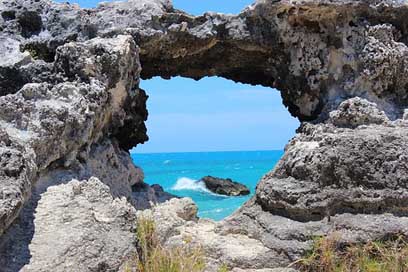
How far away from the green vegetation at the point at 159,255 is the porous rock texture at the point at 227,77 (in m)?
0.15

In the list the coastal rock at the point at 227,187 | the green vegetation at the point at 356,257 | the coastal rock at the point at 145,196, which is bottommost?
the coastal rock at the point at 227,187

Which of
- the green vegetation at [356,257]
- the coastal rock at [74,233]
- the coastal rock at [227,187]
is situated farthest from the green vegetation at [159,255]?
the coastal rock at [227,187]

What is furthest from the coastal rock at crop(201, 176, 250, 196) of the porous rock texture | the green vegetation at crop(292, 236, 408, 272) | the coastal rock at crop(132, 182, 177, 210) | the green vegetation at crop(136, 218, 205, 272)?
the green vegetation at crop(292, 236, 408, 272)

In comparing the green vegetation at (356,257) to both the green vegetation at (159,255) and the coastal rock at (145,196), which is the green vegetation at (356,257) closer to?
A: the green vegetation at (159,255)

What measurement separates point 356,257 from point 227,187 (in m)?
25.3

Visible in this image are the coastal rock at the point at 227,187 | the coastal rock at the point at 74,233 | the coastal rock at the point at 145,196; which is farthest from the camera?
the coastal rock at the point at 227,187

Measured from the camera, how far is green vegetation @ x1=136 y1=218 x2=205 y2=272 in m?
4.99

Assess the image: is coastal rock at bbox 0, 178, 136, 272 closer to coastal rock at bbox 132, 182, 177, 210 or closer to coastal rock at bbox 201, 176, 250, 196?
coastal rock at bbox 132, 182, 177, 210

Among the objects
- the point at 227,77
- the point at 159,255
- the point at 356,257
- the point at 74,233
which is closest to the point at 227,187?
the point at 227,77

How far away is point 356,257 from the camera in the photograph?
5164mm

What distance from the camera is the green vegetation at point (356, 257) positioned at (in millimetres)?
5048

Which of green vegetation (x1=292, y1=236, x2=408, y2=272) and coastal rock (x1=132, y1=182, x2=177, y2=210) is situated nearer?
green vegetation (x1=292, y1=236, x2=408, y2=272)

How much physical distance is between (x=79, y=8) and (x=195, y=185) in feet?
97.7

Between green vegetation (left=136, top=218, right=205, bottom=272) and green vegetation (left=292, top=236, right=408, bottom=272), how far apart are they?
2.99 ft
